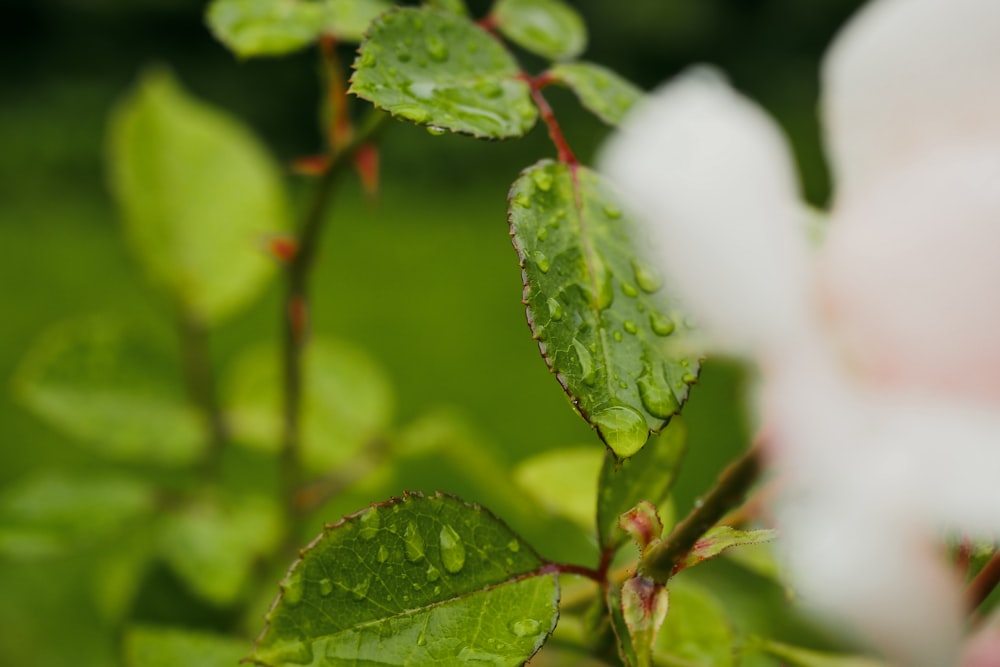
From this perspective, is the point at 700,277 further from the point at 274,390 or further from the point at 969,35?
the point at 274,390

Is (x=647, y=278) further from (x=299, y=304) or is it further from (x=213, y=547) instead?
(x=213, y=547)

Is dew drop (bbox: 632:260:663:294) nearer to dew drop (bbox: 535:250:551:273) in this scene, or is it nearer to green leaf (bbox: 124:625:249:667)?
dew drop (bbox: 535:250:551:273)

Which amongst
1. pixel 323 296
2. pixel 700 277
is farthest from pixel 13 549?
pixel 323 296

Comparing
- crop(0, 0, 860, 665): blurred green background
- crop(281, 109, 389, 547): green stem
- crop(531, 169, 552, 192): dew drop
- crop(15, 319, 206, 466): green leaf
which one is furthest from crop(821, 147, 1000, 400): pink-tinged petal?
crop(15, 319, 206, 466): green leaf

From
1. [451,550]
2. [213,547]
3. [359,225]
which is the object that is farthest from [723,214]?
[359,225]

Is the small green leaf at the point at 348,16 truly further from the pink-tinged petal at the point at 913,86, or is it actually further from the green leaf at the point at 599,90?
the pink-tinged petal at the point at 913,86

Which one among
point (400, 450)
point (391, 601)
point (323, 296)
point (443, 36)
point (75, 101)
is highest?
point (443, 36)

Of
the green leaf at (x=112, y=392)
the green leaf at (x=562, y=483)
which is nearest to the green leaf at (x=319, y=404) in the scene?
the green leaf at (x=112, y=392)
